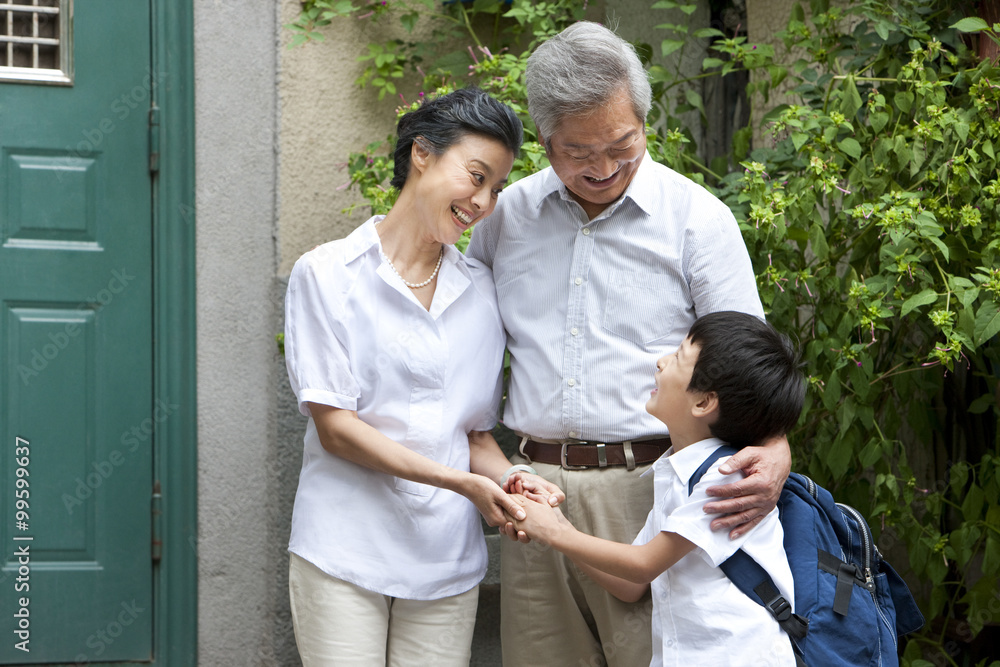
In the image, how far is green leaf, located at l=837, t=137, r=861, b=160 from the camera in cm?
275

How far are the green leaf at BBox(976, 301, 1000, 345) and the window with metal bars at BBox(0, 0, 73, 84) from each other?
2928 millimetres

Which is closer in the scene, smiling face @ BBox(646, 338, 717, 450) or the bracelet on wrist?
smiling face @ BBox(646, 338, 717, 450)

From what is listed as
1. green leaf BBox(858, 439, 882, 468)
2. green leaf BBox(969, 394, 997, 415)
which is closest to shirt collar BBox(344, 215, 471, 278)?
green leaf BBox(858, 439, 882, 468)

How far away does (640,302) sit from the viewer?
2162 millimetres

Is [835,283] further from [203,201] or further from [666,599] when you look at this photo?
[203,201]

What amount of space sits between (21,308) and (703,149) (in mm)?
2678

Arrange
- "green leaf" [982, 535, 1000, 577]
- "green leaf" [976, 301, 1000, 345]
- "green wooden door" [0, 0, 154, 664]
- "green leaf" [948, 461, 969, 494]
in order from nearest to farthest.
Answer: "green leaf" [976, 301, 1000, 345] → "green leaf" [982, 535, 1000, 577] → "green leaf" [948, 461, 969, 494] → "green wooden door" [0, 0, 154, 664]

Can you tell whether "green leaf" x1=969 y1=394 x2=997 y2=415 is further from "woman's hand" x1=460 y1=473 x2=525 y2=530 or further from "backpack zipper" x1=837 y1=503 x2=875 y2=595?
"woman's hand" x1=460 y1=473 x2=525 y2=530

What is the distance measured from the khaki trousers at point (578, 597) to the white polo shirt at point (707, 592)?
19cm

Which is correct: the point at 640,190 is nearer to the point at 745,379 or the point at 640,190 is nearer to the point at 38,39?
the point at 745,379

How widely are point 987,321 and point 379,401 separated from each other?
1526 millimetres

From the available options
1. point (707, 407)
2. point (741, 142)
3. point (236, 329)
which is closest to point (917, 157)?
point (741, 142)

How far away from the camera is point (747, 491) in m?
1.86

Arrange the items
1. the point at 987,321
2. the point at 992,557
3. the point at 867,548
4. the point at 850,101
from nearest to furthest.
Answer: the point at 867,548 < the point at 987,321 < the point at 992,557 < the point at 850,101
